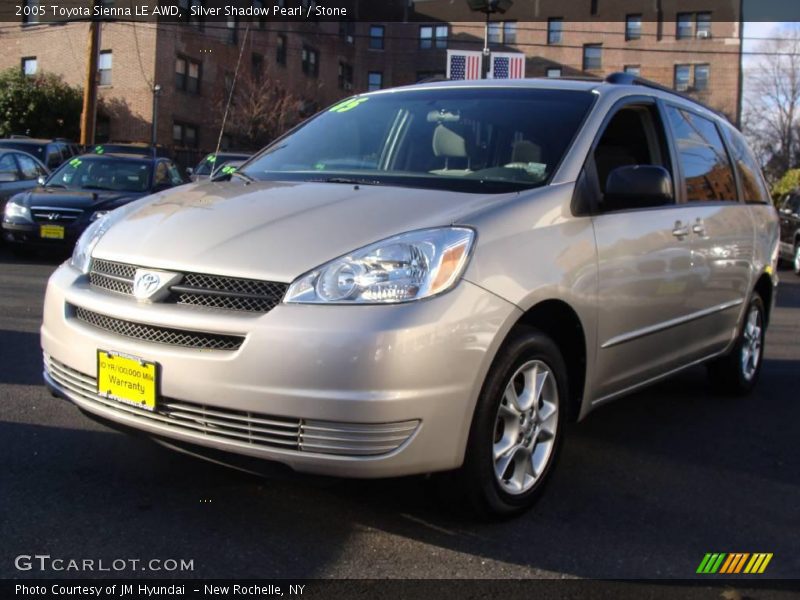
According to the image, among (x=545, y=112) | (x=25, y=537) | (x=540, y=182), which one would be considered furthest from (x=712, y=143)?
(x=25, y=537)

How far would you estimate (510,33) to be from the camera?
48500 millimetres

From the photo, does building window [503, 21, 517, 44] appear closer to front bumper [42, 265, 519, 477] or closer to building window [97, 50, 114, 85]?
building window [97, 50, 114, 85]

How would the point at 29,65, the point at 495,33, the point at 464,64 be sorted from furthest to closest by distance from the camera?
the point at 495,33 → the point at 29,65 → the point at 464,64

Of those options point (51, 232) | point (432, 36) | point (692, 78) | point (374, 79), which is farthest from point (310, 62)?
point (51, 232)

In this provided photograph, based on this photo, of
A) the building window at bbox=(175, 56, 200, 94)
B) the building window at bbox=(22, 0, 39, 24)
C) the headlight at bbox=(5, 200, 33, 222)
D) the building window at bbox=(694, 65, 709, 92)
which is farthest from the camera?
the building window at bbox=(694, 65, 709, 92)

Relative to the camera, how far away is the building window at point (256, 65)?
36219mm

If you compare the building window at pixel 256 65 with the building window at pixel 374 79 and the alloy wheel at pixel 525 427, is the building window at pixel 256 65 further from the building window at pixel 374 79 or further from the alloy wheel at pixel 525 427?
the alloy wheel at pixel 525 427

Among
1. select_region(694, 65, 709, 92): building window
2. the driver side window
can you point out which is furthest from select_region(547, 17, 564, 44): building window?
the driver side window

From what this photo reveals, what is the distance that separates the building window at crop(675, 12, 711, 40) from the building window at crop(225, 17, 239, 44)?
26.3 m

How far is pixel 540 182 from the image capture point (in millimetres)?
3713

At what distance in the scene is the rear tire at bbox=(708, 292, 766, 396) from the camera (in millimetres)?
5738

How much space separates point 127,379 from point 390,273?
1046 millimetres

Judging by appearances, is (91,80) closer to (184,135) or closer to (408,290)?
(184,135)

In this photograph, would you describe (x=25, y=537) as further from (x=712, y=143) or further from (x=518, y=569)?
(x=712, y=143)
